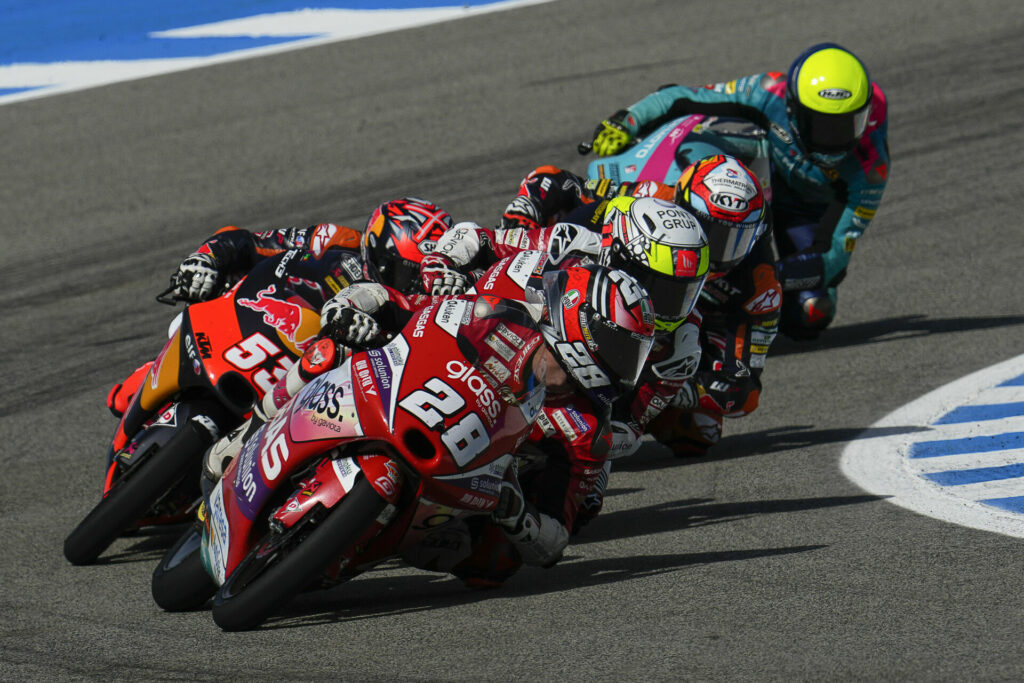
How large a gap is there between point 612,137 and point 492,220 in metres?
2.70

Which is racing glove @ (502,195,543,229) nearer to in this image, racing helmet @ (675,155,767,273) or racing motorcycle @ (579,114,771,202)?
racing helmet @ (675,155,767,273)

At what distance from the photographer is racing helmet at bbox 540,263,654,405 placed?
5176mm

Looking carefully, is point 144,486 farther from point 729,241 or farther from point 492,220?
point 492,220

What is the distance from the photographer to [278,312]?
20.1 feet

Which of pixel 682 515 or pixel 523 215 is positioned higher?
pixel 523 215

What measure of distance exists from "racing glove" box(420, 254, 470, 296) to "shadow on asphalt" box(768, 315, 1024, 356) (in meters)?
3.98

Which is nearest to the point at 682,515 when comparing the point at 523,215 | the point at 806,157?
the point at 523,215

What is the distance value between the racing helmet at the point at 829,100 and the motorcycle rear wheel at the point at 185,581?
525 cm

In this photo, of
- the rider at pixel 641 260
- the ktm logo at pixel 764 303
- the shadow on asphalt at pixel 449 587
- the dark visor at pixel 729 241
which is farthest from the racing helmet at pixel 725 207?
the shadow on asphalt at pixel 449 587

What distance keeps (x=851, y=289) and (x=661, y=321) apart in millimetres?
4931

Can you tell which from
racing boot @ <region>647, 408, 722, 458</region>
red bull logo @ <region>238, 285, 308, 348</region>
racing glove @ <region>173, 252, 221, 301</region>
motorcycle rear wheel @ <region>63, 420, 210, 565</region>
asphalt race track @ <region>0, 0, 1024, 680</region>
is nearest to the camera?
asphalt race track @ <region>0, 0, 1024, 680</region>

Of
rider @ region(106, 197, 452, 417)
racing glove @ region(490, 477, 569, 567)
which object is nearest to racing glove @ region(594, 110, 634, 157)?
rider @ region(106, 197, 452, 417)

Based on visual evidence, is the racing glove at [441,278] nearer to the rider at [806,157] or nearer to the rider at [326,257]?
the rider at [326,257]

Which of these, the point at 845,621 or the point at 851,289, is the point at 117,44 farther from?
the point at 845,621
